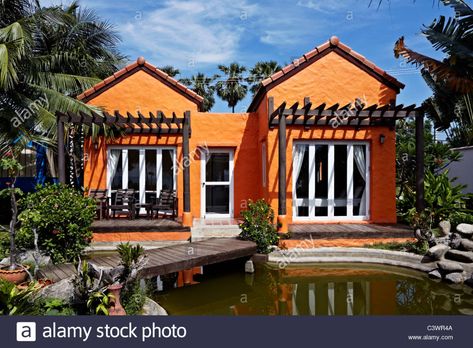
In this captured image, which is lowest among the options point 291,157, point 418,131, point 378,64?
point 291,157

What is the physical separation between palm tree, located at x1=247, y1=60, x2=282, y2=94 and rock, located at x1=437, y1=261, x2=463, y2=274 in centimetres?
2375

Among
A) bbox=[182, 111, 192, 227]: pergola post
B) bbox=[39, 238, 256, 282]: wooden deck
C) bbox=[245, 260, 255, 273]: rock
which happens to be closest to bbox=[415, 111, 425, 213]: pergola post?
bbox=[39, 238, 256, 282]: wooden deck

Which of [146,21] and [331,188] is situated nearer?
[331,188]

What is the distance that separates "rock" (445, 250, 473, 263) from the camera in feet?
23.7

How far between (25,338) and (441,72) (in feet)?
36.4

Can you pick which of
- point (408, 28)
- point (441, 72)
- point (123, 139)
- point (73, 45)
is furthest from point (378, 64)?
point (73, 45)

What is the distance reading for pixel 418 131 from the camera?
10.4 meters

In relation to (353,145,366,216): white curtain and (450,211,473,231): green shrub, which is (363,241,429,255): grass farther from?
(353,145,366,216): white curtain

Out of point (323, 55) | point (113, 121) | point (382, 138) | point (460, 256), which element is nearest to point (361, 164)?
point (382, 138)

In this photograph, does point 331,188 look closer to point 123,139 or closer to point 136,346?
point 123,139

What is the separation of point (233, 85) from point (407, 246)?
81.4ft

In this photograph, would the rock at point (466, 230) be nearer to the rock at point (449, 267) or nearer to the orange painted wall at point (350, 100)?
the rock at point (449, 267)

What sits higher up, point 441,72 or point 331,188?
point 441,72

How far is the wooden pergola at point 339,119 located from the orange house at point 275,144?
3cm
